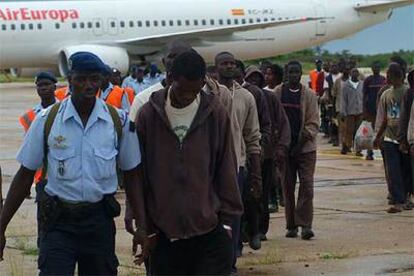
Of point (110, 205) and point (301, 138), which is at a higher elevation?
point (110, 205)

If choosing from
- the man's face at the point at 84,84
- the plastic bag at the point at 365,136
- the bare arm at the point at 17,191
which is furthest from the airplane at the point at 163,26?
the man's face at the point at 84,84

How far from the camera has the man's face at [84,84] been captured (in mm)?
5633

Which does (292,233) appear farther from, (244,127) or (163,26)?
(163,26)

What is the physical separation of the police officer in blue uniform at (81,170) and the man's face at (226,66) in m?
2.74

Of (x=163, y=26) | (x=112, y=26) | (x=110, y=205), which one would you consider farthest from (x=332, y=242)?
(x=163, y=26)

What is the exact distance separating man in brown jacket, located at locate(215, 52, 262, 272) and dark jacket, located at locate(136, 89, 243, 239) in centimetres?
202

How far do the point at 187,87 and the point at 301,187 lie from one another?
4.62m

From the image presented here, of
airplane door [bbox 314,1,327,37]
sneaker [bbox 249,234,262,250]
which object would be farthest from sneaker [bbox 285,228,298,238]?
→ airplane door [bbox 314,1,327,37]

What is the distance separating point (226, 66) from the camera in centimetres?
838

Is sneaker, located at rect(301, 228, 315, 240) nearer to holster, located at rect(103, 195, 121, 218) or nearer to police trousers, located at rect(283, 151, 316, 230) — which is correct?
police trousers, located at rect(283, 151, 316, 230)

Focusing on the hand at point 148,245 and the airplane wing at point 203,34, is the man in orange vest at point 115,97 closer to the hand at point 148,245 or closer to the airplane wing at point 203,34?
the hand at point 148,245

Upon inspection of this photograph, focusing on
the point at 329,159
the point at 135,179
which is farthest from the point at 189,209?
the point at 329,159

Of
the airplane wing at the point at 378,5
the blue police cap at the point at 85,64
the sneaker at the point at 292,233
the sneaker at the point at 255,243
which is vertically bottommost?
the sneaker at the point at 292,233

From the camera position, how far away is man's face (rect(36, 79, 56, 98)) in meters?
8.64
